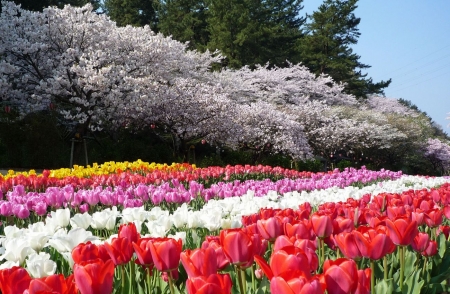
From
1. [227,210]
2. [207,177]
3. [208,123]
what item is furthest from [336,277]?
[208,123]

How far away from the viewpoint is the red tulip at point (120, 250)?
1791 millimetres

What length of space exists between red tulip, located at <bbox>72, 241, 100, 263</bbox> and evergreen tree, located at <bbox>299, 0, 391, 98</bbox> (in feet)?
122

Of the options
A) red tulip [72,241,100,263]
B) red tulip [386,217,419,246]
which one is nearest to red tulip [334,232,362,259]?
red tulip [386,217,419,246]

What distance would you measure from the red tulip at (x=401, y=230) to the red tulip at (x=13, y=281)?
1.36 m

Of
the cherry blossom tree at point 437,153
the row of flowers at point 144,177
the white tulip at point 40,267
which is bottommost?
the white tulip at point 40,267

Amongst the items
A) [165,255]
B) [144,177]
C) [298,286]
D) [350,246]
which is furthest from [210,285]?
[144,177]

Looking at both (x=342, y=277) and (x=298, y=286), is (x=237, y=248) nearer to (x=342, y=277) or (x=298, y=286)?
(x=342, y=277)

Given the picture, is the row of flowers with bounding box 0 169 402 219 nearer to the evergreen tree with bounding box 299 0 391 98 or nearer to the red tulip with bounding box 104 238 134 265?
the red tulip with bounding box 104 238 134 265

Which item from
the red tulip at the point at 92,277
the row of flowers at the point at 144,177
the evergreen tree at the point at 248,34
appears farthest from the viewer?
the evergreen tree at the point at 248,34

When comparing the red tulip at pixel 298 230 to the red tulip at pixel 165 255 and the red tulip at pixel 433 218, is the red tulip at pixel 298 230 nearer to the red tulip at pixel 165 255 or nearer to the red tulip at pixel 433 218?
the red tulip at pixel 165 255

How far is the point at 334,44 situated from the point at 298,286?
39016 millimetres

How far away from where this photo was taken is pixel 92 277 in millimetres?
1334

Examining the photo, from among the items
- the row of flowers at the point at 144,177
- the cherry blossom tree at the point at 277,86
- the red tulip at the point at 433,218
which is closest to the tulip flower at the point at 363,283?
the red tulip at the point at 433,218

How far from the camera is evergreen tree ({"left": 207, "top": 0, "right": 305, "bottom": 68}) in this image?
33.0m
